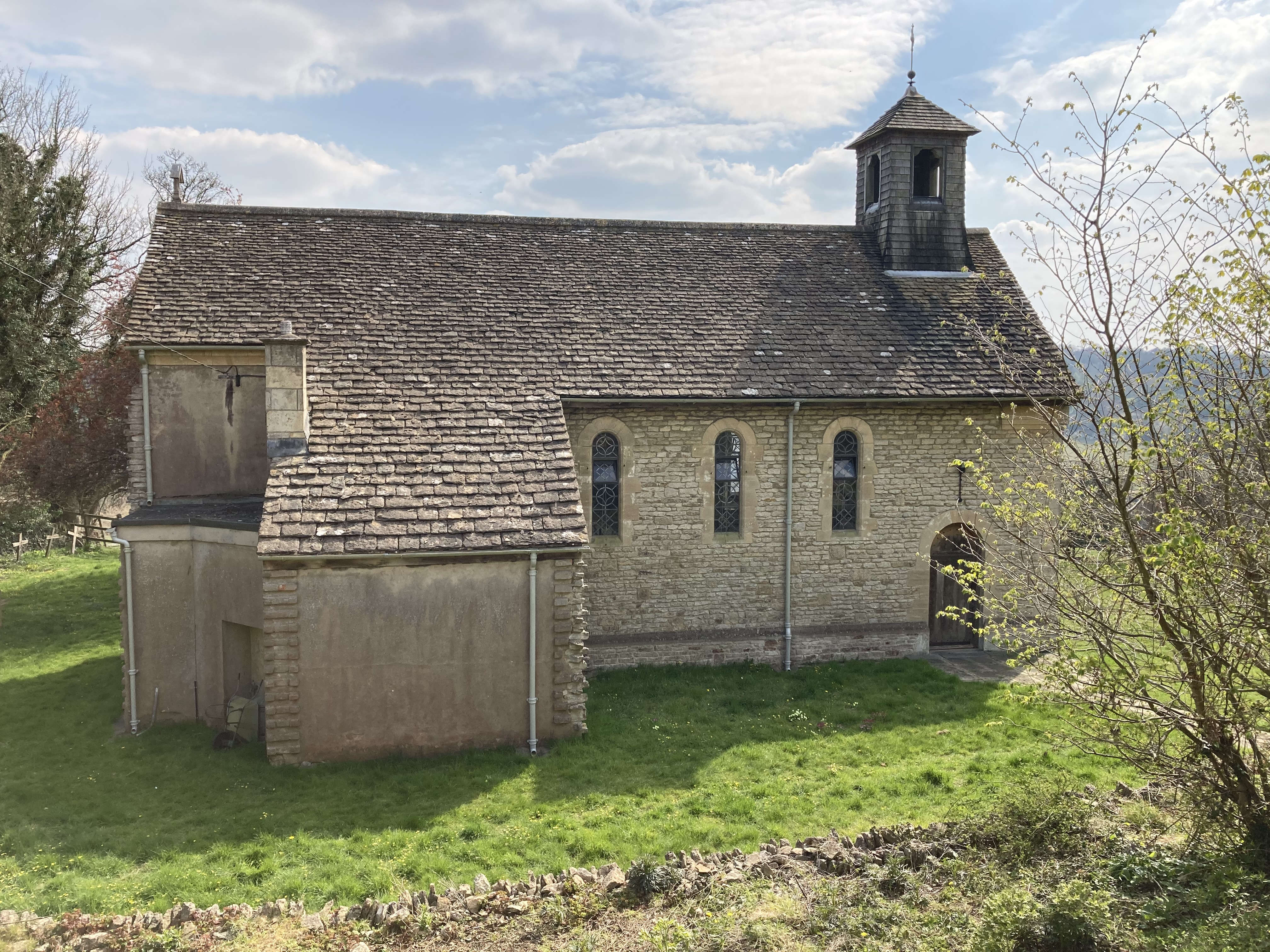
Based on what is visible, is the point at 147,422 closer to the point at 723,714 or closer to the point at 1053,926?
the point at 723,714

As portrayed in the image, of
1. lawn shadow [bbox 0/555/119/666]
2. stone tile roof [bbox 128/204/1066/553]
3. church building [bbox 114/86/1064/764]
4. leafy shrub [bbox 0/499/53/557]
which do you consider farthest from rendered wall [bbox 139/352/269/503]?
leafy shrub [bbox 0/499/53/557]

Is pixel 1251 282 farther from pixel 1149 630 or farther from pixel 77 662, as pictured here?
pixel 77 662

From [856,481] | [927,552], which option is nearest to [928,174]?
[856,481]

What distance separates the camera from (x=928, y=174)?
62.8ft

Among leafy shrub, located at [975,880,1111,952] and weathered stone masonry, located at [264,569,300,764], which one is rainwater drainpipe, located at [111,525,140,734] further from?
leafy shrub, located at [975,880,1111,952]

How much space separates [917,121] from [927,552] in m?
9.85

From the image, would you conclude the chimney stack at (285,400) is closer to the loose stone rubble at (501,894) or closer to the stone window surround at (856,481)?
the loose stone rubble at (501,894)

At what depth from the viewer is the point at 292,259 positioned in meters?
15.7

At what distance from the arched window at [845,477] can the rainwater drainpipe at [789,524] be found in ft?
2.98

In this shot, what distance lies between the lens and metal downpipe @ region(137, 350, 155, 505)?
13.7 meters

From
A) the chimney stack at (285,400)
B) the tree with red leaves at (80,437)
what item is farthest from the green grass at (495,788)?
the tree with red leaves at (80,437)

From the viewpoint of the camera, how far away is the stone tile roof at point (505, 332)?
38.2ft

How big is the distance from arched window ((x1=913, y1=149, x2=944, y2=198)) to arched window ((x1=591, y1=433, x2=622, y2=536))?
9.83 meters

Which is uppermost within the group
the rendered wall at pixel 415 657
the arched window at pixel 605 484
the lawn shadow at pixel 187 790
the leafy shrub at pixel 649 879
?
the arched window at pixel 605 484
